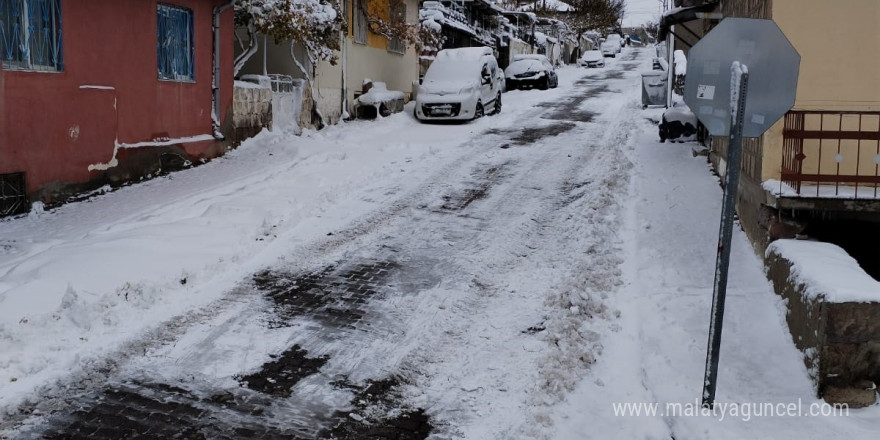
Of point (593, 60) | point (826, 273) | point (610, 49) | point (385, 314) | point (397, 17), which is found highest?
point (610, 49)

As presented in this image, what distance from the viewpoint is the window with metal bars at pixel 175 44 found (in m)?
12.3

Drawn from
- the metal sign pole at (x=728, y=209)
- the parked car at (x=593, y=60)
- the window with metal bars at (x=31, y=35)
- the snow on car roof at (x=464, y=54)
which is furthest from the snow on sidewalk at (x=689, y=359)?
the parked car at (x=593, y=60)

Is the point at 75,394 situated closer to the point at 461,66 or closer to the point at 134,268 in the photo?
the point at 134,268

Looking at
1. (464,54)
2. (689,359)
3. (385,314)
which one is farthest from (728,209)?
(464,54)

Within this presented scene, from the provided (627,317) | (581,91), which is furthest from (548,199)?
(581,91)

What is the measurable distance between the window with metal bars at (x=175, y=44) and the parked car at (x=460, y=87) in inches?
309

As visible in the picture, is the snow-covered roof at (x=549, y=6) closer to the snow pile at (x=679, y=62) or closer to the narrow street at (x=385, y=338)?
the snow pile at (x=679, y=62)

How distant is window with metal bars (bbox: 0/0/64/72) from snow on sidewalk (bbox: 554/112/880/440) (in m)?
7.74

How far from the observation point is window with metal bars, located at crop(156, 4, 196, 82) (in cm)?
1234

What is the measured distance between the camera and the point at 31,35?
963 cm

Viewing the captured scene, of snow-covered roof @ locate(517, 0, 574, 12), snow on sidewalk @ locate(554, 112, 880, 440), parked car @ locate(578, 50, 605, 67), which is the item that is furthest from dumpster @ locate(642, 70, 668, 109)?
snow-covered roof @ locate(517, 0, 574, 12)

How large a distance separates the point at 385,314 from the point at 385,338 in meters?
0.53

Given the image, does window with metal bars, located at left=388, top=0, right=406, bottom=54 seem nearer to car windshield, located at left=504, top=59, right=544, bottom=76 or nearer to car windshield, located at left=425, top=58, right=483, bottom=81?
car windshield, located at left=425, top=58, right=483, bottom=81

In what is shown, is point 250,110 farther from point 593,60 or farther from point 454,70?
point 593,60
